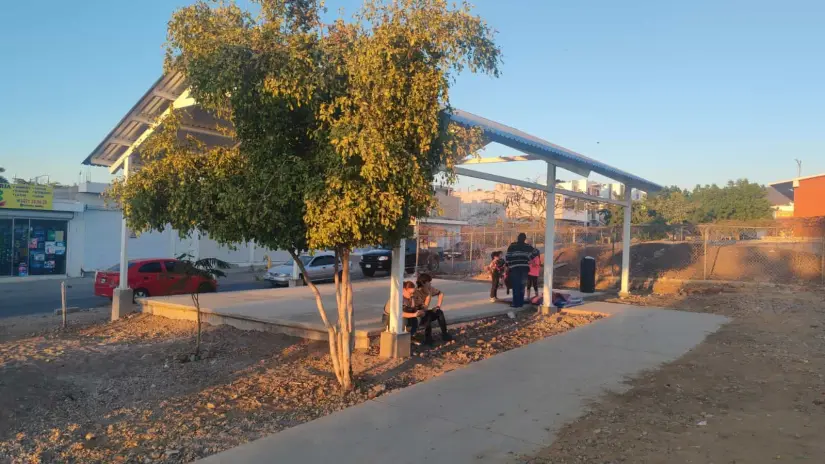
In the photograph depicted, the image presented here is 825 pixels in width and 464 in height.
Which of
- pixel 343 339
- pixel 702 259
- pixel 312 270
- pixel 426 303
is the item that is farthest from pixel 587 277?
pixel 343 339

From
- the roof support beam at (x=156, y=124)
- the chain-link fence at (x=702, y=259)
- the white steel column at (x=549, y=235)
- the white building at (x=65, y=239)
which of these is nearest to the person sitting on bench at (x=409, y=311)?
the roof support beam at (x=156, y=124)

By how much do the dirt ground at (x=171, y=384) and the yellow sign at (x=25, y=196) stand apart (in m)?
16.0

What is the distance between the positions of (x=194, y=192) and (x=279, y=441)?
9.03ft

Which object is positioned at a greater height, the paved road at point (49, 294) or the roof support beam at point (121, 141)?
the roof support beam at point (121, 141)

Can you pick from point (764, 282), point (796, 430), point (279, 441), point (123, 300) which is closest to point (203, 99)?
point (279, 441)

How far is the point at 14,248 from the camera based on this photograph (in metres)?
25.3

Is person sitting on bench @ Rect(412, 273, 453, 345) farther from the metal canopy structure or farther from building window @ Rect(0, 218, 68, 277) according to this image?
building window @ Rect(0, 218, 68, 277)

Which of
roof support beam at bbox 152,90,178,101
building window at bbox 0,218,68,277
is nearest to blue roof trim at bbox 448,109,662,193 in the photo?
roof support beam at bbox 152,90,178,101

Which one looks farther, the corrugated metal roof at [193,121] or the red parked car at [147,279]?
the red parked car at [147,279]

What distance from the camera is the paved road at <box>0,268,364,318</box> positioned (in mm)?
16105

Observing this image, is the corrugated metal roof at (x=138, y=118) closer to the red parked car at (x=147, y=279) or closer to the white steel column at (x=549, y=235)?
the red parked car at (x=147, y=279)

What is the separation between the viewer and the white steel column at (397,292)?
817 centimetres

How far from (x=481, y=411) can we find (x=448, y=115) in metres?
3.17

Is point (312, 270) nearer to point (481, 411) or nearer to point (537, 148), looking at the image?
point (537, 148)
